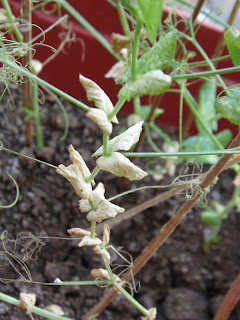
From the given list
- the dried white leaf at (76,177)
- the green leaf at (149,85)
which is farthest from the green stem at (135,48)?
the dried white leaf at (76,177)

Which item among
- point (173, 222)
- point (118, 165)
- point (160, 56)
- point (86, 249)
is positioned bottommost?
point (86, 249)

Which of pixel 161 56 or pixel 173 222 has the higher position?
pixel 161 56

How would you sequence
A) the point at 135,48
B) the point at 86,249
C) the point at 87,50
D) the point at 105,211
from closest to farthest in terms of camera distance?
the point at 135,48 < the point at 105,211 < the point at 86,249 < the point at 87,50

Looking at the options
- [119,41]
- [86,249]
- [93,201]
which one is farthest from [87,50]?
[93,201]

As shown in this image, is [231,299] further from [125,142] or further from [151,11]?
[151,11]

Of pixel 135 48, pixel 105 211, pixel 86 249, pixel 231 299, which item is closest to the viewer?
pixel 135 48

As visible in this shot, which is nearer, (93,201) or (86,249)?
(93,201)

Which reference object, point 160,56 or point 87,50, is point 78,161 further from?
point 87,50
